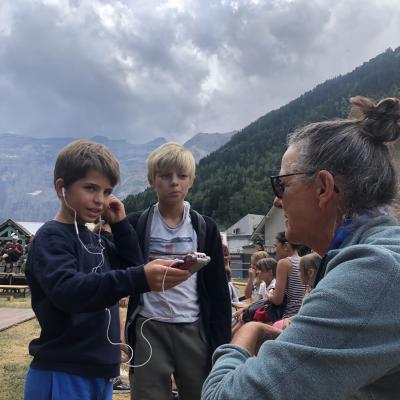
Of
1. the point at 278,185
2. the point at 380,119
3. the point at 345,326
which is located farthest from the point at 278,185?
the point at 345,326

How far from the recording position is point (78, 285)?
1.64m

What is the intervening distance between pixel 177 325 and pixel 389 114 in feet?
5.42

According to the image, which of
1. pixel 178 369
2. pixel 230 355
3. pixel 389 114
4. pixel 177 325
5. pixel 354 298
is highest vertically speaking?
pixel 389 114

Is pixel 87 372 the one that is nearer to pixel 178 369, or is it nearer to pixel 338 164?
pixel 178 369

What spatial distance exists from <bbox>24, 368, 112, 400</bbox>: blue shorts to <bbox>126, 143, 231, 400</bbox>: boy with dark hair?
25.3 inches

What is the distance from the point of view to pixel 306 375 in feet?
Result: 3.18

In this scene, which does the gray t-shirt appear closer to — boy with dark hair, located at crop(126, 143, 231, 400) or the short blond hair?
boy with dark hair, located at crop(126, 143, 231, 400)

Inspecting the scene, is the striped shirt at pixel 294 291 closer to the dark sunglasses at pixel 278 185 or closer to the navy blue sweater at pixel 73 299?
the navy blue sweater at pixel 73 299

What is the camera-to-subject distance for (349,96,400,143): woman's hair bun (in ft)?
4.56

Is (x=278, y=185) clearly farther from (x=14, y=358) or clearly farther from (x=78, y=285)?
(x=14, y=358)

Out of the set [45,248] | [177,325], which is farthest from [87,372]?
[177,325]

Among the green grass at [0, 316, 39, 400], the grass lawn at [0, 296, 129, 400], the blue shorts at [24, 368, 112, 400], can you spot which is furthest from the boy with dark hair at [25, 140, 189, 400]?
the green grass at [0, 316, 39, 400]

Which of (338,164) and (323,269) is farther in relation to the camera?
(338,164)

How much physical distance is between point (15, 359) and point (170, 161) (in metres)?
4.95
